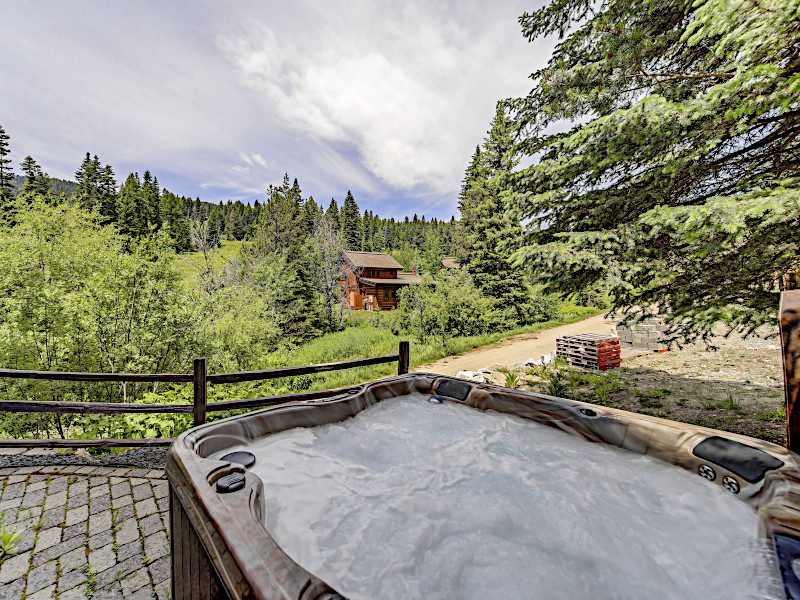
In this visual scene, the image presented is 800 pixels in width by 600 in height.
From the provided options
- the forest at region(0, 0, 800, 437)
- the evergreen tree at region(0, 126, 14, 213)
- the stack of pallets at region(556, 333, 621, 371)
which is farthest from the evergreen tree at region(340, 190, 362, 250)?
the stack of pallets at region(556, 333, 621, 371)

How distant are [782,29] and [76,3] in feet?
24.6

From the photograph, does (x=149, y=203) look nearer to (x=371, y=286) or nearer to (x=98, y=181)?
(x=98, y=181)

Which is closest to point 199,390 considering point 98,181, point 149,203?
point 98,181

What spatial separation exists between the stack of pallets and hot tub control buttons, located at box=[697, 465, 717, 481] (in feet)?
16.9

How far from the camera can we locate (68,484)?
278 centimetres

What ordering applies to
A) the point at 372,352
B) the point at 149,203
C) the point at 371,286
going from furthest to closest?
the point at 149,203
the point at 371,286
the point at 372,352

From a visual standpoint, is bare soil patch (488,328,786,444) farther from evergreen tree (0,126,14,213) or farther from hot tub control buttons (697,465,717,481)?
evergreen tree (0,126,14,213)

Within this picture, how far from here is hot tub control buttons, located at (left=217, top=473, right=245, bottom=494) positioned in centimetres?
161

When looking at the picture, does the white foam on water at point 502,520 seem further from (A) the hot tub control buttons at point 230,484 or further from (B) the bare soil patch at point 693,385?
(B) the bare soil patch at point 693,385

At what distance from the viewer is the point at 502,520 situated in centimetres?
188

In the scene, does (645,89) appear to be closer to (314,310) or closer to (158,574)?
(158,574)

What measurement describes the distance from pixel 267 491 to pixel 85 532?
1.43 metres

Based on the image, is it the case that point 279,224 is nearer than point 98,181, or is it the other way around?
point 279,224

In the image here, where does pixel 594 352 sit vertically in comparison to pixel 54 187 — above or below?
below
